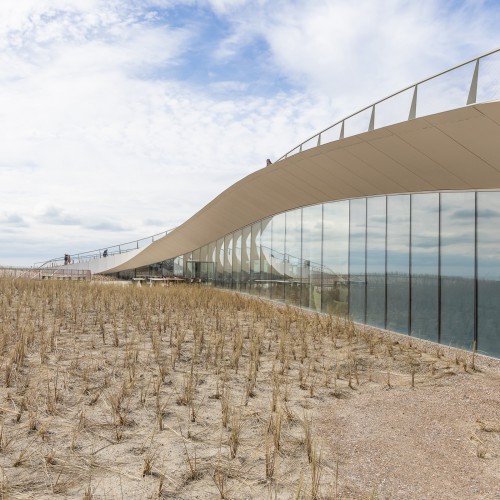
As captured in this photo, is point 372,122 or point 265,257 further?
point 265,257

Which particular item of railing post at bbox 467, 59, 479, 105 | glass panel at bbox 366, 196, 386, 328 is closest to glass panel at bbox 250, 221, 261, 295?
glass panel at bbox 366, 196, 386, 328

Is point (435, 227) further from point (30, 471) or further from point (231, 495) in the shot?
point (30, 471)

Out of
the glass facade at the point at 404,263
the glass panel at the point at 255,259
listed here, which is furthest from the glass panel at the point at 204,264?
the glass facade at the point at 404,263

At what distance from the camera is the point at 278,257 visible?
23.7m

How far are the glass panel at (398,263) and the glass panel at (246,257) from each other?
13.2 metres

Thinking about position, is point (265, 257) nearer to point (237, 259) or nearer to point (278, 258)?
point (278, 258)

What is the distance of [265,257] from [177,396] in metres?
17.8

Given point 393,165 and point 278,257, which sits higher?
point 393,165

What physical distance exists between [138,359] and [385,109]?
841cm

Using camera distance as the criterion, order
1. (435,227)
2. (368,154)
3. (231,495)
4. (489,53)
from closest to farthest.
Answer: (231,495), (489,53), (435,227), (368,154)

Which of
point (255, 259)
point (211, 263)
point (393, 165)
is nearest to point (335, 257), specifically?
point (393, 165)

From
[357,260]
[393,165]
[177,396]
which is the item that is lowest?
[177,396]

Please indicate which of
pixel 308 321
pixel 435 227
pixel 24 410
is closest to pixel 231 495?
pixel 24 410

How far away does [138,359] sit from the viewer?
9445mm
